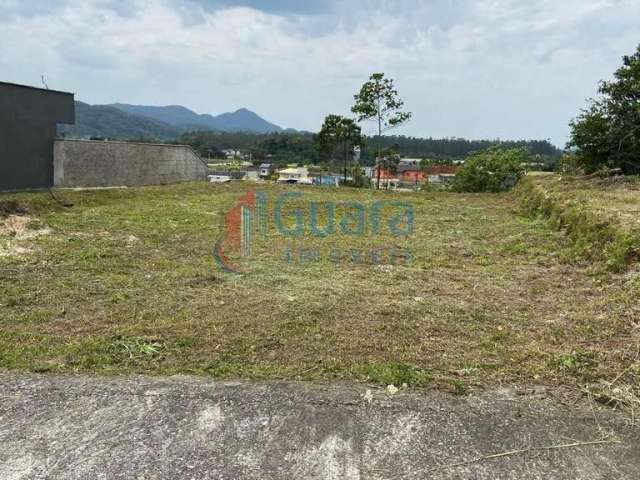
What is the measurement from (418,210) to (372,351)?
7073mm

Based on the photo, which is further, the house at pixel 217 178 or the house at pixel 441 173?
the house at pixel 441 173

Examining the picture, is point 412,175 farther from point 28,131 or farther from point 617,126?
point 28,131

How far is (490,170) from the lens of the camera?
20891mm

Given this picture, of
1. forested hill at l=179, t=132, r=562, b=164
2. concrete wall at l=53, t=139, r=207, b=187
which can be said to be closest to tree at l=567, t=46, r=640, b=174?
concrete wall at l=53, t=139, r=207, b=187

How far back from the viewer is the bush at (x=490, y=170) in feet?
64.8

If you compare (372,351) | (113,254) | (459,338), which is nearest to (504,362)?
(459,338)

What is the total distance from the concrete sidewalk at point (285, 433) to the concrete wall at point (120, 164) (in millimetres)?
8600

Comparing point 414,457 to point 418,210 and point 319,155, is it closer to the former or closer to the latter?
point 418,210

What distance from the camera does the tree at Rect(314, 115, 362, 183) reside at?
16.4 metres

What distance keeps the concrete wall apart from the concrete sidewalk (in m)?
8.60

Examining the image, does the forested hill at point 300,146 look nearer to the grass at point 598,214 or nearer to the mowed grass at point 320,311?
the grass at point 598,214

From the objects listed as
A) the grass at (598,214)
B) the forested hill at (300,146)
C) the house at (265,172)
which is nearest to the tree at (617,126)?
the grass at (598,214)

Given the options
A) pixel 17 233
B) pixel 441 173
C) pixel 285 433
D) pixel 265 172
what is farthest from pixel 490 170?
pixel 285 433

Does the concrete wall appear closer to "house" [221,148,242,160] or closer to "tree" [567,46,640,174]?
"tree" [567,46,640,174]
